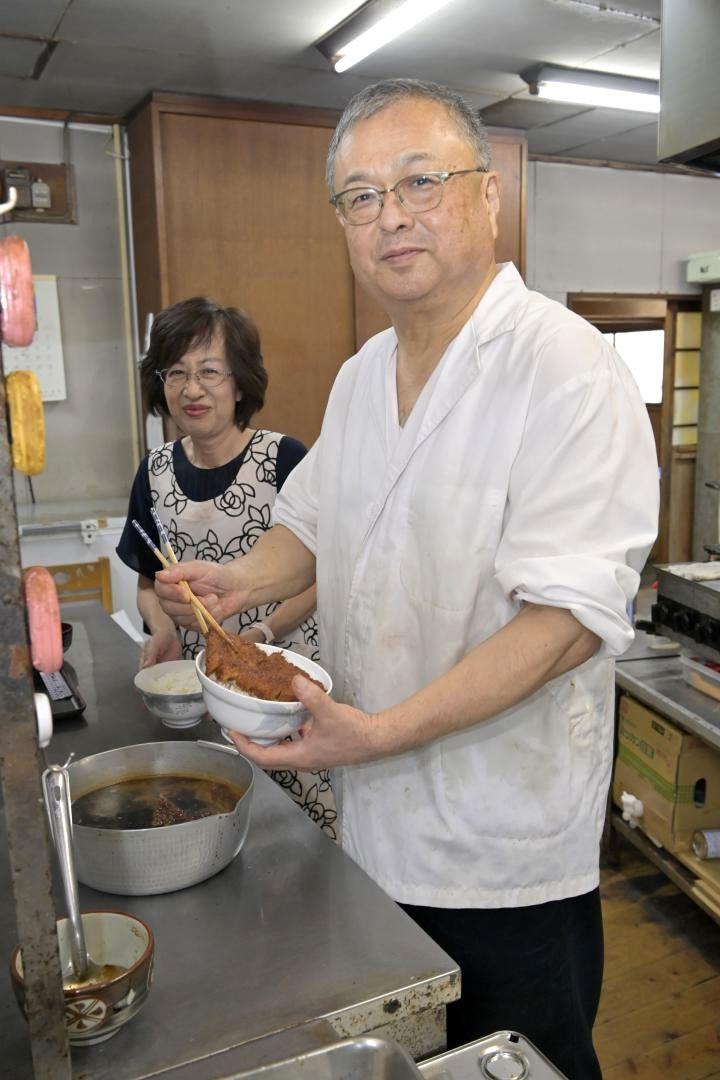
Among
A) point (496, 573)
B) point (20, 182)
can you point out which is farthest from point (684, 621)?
point (20, 182)

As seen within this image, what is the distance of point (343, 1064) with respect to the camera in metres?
0.88

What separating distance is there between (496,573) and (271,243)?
12.2ft

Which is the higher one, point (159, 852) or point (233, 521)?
point (233, 521)

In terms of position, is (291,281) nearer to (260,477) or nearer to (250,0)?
(250,0)

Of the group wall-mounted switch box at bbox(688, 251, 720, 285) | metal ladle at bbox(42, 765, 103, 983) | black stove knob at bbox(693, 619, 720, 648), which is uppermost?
wall-mounted switch box at bbox(688, 251, 720, 285)

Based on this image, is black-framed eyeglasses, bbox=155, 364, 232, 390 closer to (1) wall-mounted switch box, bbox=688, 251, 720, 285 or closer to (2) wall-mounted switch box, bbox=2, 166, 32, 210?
(2) wall-mounted switch box, bbox=2, 166, 32, 210

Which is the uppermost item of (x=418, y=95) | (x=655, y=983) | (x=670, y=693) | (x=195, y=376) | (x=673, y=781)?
(x=418, y=95)

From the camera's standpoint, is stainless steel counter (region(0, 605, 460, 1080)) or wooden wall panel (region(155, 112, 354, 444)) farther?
wooden wall panel (region(155, 112, 354, 444))

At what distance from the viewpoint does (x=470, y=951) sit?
55.0 inches

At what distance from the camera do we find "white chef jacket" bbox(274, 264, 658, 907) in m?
1.19

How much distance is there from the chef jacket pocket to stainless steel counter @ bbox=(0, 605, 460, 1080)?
42 centimetres

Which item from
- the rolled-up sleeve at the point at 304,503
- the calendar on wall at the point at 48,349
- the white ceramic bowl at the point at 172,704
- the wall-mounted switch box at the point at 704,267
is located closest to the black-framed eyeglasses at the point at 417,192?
the rolled-up sleeve at the point at 304,503

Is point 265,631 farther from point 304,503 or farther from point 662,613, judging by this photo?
point 662,613

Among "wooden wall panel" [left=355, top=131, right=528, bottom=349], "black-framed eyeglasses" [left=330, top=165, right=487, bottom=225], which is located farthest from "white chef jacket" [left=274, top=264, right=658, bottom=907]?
"wooden wall panel" [left=355, top=131, right=528, bottom=349]
